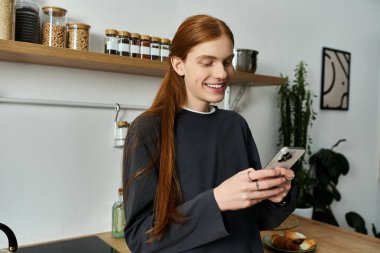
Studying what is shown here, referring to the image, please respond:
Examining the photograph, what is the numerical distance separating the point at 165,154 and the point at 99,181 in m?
0.80

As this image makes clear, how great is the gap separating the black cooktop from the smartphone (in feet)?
2.65

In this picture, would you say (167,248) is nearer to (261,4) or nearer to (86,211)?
(86,211)

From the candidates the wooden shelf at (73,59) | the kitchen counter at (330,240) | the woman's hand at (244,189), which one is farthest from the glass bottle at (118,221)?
the woman's hand at (244,189)

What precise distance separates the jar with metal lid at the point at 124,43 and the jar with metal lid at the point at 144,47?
2.2 inches

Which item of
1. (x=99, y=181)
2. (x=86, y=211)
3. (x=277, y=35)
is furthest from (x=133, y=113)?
(x=277, y=35)

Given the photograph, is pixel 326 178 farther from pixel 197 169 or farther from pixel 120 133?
pixel 197 169

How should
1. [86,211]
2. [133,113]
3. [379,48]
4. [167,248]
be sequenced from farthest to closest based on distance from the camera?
[379,48] < [133,113] < [86,211] < [167,248]

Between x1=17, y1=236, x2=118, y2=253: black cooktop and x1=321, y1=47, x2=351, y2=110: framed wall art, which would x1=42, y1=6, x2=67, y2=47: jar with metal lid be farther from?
x1=321, y1=47, x2=351, y2=110: framed wall art

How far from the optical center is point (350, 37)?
8.75ft

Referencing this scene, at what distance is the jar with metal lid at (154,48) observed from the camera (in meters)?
1.49

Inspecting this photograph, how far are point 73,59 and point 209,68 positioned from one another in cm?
59

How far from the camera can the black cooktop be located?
1.31 metres

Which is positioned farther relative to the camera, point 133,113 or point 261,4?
point 261,4

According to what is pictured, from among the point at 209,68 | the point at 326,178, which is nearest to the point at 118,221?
the point at 209,68
